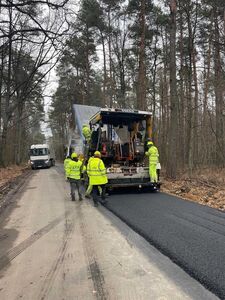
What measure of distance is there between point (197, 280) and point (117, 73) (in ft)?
97.8

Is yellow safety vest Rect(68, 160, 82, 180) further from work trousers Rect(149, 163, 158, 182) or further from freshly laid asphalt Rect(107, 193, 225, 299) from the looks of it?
work trousers Rect(149, 163, 158, 182)

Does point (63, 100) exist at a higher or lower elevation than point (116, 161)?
higher

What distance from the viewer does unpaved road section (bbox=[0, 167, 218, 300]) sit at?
4188 mm

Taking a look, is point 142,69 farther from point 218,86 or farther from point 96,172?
point 96,172

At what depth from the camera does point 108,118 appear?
13.0m

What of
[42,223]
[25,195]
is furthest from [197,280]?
[25,195]

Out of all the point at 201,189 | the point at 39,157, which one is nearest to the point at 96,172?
the point at 201,189

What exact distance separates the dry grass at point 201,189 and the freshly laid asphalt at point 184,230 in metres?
0.73

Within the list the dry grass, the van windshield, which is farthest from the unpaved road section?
the van windshield

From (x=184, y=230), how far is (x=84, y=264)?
2.44 m

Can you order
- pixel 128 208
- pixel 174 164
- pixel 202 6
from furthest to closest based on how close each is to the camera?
1. pixel 202 6
2. pixel 174 164
3. pixel 128 208

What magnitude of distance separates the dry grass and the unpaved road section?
3574 millimetres

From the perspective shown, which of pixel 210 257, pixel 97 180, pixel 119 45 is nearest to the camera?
pixel 210 257

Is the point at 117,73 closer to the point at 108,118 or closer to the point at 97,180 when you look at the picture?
the point at 108,118
